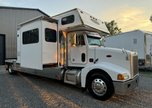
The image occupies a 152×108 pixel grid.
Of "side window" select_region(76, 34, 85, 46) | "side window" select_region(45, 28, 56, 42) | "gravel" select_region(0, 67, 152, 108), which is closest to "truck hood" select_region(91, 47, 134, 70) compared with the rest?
"side window" select_region(76, 34, 85, 46)

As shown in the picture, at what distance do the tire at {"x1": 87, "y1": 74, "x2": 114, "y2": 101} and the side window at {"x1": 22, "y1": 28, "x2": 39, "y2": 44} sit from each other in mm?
2914

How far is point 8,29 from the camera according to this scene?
18578 mm

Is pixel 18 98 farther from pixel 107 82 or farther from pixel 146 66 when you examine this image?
pixel 146 66

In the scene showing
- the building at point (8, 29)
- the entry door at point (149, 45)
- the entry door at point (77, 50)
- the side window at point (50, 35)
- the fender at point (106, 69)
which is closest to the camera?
the fender at point (106, 69)

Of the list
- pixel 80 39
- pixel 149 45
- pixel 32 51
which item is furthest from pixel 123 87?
pixel 149 45

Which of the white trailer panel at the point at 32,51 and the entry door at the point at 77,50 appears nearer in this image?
the entry door at the point at 77,50

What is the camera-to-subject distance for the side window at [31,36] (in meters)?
7.84

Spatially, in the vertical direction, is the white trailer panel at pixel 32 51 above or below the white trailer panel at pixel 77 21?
below

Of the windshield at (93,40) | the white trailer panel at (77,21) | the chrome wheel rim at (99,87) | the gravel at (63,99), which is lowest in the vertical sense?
the gravel at (63,99)

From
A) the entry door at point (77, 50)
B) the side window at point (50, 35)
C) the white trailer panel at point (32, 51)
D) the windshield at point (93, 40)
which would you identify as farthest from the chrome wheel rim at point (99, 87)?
the side window at point (50, 35)

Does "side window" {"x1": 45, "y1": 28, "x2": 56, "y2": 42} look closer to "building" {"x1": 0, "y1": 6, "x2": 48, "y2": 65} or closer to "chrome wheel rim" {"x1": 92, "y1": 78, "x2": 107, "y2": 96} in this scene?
"chrome wheel rim" {"x1": 92, "y1": 78, "x2": 107, "y2": 96}

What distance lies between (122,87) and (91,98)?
1197 mm

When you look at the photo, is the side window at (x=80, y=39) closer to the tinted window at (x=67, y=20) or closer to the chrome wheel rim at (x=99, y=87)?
the tinted window at (x=67, y=20)

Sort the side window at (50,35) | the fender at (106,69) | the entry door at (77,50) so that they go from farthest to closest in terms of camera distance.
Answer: the side window at (50,35) → the entry door at (77,50) → the fender at (106,69)
